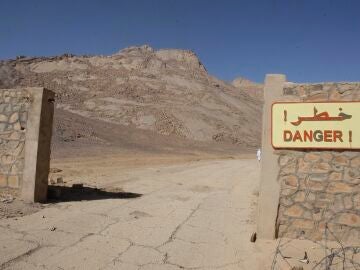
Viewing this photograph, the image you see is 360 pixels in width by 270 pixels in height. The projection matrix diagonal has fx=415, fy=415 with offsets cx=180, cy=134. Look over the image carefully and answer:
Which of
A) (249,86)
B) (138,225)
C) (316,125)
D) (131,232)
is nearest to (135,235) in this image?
(131,232)

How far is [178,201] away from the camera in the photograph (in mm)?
10922

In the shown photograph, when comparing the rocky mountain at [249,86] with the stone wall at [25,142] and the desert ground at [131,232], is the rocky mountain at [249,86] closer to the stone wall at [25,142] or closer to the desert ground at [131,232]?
the desert ground at [131,232]

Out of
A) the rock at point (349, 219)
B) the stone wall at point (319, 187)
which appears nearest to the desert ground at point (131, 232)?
the stone wall at point (319, 187)

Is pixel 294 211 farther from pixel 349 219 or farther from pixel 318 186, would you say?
pixel 349 219

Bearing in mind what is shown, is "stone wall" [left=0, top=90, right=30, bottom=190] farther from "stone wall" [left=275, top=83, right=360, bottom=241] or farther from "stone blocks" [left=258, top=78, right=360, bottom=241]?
"stone wall" [left=275, top=83, right=360, bottom=241]

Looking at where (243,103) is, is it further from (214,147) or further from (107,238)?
(107,238)

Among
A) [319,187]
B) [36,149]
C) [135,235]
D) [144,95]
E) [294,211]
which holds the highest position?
[144,95]

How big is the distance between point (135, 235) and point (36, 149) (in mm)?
3442

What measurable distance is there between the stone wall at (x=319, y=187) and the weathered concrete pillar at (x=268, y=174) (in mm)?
98

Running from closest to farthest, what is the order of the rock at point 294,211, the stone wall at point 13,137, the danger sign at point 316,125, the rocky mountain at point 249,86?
the danger sign at point 316,125 < the rock at point 294,211 < the stone wall at point 13,137 < the rocky mountain at point 249,86

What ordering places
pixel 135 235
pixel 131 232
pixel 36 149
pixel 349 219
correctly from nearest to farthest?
pixel 349 219
pixel 135 235
pixel 131 232
pixel 36 149

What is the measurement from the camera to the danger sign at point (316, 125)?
6938 mm

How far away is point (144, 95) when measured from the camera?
5897 cm

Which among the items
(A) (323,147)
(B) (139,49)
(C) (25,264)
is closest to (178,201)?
(A) (323,147)
